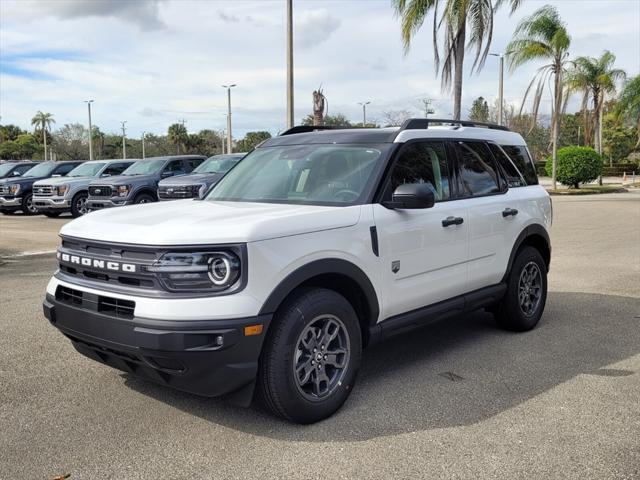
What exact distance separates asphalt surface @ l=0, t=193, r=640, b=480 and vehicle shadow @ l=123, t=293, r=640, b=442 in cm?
1

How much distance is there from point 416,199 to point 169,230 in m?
1.65

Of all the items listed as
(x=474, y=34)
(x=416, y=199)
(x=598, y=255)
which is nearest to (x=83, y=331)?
(x=416, y=199)

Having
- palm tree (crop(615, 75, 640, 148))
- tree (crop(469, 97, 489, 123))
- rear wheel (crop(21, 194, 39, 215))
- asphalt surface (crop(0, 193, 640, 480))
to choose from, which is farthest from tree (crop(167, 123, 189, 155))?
asphalt surface (crop(0, 193, 640, 480))

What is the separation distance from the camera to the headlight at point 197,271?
3.50 m

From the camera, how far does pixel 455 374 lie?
190 inches

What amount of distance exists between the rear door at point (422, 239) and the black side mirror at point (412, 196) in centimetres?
15

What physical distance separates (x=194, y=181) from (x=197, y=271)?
12.4 m

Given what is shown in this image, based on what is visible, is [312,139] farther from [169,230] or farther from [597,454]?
[597,454]

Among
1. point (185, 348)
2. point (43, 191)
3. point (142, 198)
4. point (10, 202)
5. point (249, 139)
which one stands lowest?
point (10, 202)

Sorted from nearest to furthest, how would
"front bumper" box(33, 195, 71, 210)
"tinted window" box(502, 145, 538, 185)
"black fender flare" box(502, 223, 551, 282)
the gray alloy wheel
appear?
1. the gray alloy wheel
2. "black fender flare" box(502, 223, 551, 282)
3. "tinted window" box(502, 145, 538, 185)
4. "front bumper" box(33, 195, 71, 210)

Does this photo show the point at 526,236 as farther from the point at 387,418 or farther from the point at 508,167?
the point at 387,418

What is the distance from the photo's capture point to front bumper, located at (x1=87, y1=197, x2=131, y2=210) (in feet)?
53.3

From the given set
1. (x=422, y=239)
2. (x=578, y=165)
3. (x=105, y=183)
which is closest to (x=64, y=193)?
(x=105, y=183)

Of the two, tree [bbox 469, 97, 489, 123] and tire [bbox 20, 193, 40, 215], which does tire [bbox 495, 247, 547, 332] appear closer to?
tire [bbox 20, 193, 40, 215]
